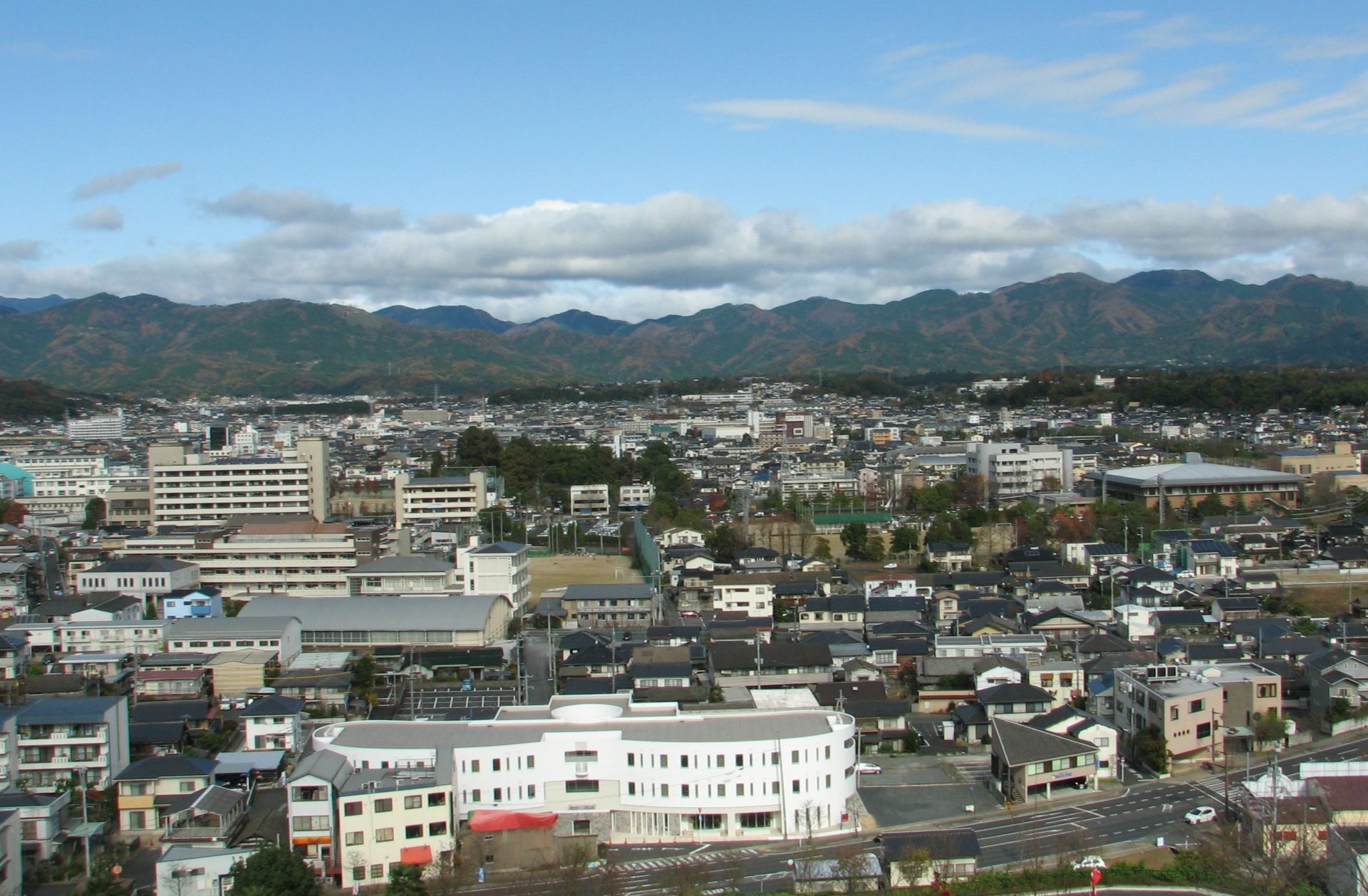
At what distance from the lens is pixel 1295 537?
16.1m

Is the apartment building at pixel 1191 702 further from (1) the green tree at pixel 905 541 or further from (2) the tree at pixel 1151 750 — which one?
(1) the green tree at pixel 905 541

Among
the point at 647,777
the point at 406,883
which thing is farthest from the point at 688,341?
the point at 406,883

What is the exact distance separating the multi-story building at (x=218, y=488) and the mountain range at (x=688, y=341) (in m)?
45.4

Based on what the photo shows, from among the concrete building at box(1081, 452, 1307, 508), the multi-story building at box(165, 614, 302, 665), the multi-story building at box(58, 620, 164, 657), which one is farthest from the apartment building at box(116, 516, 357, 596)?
the concrete building at box(1081, 452, 1307, 508)

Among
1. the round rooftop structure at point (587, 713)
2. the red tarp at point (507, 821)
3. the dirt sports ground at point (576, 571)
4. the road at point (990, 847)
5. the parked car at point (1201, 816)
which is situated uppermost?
the round rooftop structure at point (587, 713)

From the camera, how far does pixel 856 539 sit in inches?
666

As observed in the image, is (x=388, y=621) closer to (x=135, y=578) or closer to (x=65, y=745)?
(x=135, y=578)

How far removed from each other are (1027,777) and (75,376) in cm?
7243

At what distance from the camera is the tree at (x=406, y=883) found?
6293 millimetres

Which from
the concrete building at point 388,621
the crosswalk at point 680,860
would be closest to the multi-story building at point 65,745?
the concrete building at point 388,621

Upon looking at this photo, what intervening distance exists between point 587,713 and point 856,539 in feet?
30.6

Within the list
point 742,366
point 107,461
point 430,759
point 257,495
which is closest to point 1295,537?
point 430,759

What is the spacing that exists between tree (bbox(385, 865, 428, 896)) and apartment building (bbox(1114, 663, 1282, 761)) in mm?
5346

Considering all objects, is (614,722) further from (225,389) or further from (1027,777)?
(225,389)
